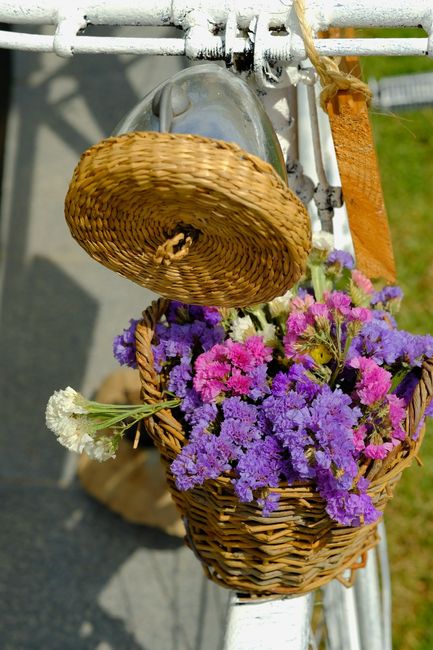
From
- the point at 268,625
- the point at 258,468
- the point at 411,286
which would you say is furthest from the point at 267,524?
the point at 411,286

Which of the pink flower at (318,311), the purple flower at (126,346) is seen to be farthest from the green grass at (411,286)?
the purple flower at (126,346)

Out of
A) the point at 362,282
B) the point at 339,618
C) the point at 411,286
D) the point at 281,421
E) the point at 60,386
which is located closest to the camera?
the point at 281,421

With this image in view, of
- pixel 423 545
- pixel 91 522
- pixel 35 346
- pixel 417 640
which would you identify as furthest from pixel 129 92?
pixel 417 640

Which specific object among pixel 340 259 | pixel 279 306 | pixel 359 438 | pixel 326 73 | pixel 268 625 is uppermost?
pixel 326 73

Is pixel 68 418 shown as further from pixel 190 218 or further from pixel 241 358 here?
pixel 190 218

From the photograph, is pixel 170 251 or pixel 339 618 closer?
pixel 170 251

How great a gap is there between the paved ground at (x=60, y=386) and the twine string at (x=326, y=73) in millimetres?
1728

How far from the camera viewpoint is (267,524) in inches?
49.6

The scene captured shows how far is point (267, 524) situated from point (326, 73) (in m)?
0.64

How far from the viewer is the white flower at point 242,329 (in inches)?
53.3

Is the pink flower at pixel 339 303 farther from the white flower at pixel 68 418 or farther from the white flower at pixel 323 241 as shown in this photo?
the white flower at pixel 68 418

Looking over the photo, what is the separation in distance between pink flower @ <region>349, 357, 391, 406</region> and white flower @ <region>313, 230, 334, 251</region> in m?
0.27

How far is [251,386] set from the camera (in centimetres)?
129

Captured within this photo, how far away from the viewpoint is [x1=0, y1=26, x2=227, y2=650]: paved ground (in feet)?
8.63
